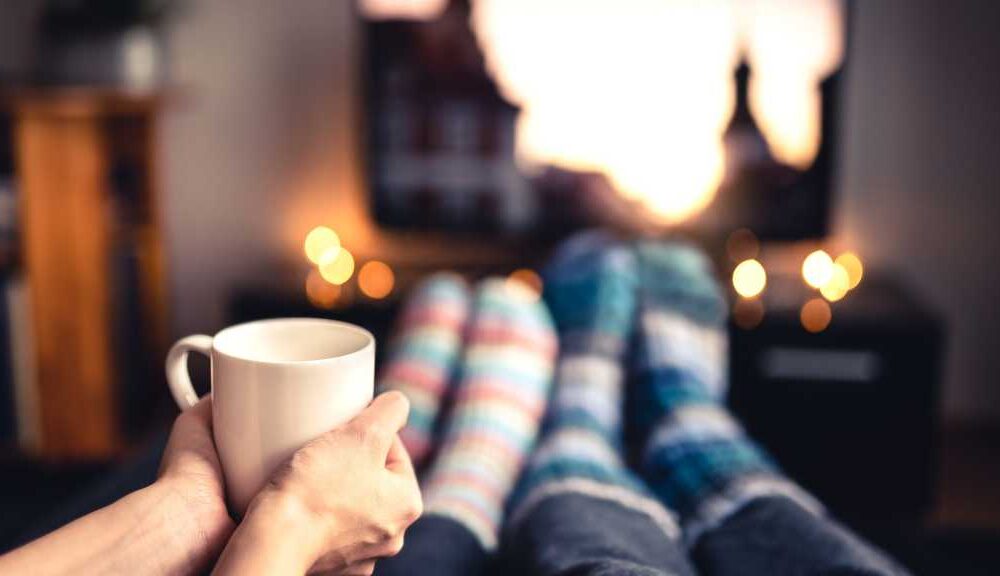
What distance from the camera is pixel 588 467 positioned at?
34.4 inches

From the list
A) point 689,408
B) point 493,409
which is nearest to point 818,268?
point 689,408

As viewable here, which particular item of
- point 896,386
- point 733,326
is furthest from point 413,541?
point 896,386

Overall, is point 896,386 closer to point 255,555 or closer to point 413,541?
point 413,541

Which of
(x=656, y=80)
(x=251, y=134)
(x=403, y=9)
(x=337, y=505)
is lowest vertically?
(x=337, y=505)

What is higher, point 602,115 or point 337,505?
point 602,115

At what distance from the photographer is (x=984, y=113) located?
6.57 feet

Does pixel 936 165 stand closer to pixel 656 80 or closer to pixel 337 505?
pixel 656 80

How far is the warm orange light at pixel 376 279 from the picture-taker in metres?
1.89

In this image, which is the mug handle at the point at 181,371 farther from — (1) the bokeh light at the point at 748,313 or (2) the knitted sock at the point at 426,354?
(1) the bokeh light at the point at 748,313

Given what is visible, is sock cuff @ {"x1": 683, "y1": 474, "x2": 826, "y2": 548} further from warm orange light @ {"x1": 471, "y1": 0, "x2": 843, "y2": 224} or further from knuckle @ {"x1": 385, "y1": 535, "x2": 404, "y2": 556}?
warm orange light @ {"x1": 471, "y1": 0, "x2": 843, "y2": 224}

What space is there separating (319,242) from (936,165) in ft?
4.76

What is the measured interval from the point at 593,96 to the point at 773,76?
1.26 feet

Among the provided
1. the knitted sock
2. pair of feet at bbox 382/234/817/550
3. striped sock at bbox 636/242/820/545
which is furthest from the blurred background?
the knitted sock

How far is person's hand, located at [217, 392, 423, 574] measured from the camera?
0.51 metres
